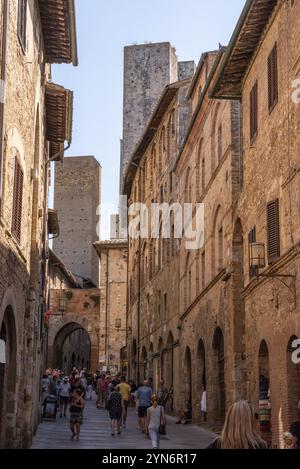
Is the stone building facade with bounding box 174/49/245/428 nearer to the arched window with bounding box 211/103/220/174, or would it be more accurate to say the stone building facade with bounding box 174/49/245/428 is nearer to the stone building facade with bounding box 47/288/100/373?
the arched window with bounding box 211/103/220/174

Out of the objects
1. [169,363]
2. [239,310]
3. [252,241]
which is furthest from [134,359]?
[252,241]

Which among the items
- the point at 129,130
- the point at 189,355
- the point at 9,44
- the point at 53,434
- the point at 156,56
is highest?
the point at 156,56

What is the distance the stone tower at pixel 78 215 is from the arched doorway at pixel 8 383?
48.9 meters

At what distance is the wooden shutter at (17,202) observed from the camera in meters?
13.8

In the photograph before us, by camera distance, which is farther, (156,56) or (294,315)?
(156,56)

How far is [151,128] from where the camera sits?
39.0 m

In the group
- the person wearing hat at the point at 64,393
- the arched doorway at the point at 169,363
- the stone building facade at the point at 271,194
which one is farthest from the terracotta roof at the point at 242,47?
the arched doorway at the point at 169,363

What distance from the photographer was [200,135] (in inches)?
1049

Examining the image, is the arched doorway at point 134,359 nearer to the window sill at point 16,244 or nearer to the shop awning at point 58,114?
the shop awning at point 58,114

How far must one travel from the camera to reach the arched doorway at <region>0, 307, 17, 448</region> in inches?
542

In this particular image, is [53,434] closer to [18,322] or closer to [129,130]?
[18,322]

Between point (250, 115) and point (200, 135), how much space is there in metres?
8.15

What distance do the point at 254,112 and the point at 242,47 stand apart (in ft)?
4.68
